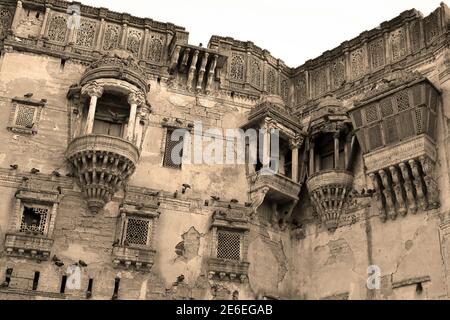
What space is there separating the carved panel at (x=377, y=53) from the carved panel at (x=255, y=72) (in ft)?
11.0

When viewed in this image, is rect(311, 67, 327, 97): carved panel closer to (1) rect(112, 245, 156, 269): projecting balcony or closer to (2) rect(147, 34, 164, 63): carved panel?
(2) rect(147, 34, 164, 63): carved panel

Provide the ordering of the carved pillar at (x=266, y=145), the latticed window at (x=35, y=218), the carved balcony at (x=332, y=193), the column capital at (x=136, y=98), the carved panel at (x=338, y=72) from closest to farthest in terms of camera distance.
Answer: the latticed window at (x=35, y=218) < the column capital at (x=136, y=98) < the carved balcony at (x=332, y=193) < the carved pillar at (x=266, y=145) < the carved panel at (x=338, y=72)

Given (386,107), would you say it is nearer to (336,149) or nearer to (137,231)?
(336,149)

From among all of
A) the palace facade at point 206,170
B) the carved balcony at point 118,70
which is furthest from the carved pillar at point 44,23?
the carved balcony at point 118,70

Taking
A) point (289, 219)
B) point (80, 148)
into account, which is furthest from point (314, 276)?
point (80, 148)

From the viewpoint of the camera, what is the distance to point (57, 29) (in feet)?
55.7

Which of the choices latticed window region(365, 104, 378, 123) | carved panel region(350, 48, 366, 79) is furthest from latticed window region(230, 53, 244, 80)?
latticed window region(365, 104, 378, 123)

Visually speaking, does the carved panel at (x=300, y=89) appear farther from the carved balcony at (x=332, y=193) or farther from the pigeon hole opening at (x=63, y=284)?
the pigeon hole opening at (x=63, y=284)

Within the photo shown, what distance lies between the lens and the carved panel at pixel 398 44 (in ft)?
55.7

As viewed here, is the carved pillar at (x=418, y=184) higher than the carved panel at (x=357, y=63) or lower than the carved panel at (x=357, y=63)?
lower

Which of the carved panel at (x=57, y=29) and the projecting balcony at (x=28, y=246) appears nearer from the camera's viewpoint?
the projecting balcony at (x=28, y=246)

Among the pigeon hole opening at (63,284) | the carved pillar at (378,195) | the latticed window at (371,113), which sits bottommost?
the pigeon hole opening at (63,284)

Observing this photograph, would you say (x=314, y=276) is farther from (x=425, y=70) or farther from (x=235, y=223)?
(x=425, y=70)

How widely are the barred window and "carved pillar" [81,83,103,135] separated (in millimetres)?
2156
